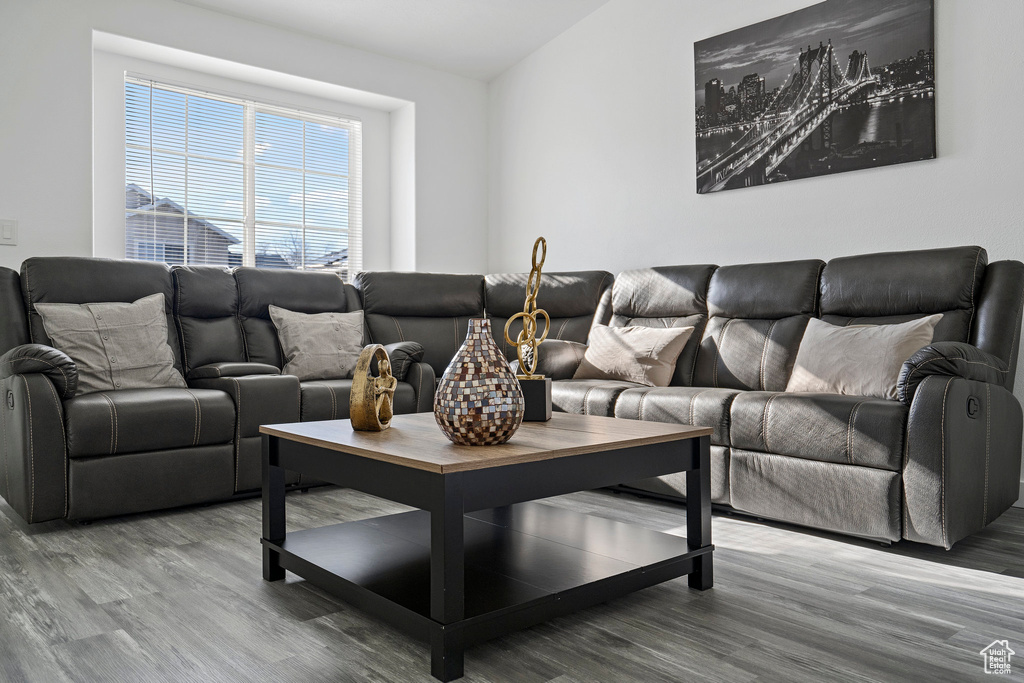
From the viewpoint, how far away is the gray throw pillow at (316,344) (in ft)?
12.4

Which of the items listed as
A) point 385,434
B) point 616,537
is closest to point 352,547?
point 385,434

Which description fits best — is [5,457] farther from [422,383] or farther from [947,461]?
[947,461]

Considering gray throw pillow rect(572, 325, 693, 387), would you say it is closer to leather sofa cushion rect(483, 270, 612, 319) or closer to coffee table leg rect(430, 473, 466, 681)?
leather sofa cushion rect(483, 270, 612, 319)

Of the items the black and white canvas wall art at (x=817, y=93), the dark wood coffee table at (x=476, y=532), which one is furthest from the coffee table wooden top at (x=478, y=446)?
the black and white canvas wall art at (x=817, y=93)

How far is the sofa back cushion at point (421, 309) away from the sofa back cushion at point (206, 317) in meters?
0.77

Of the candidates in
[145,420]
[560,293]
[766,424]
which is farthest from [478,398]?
[560,293]

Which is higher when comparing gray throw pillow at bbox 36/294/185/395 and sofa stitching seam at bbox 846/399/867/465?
gray throw pillow at bbox 36/294/185/395

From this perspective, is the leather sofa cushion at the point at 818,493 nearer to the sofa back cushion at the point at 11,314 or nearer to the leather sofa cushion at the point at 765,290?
the leather sofa cushion at the point at 765,290

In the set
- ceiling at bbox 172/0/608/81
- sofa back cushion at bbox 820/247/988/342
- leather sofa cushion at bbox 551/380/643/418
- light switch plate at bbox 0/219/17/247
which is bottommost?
leather sofa cushion at bbox 551/380/643/418

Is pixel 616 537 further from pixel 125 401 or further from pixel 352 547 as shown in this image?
pixel 125 401

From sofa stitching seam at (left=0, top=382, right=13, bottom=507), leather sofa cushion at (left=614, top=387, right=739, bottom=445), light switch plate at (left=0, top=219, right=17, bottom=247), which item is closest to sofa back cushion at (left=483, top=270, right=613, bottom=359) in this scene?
leather sofa cushion at (left=614, top=387, right=739, bottom=445)

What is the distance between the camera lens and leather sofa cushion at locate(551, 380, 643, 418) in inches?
127

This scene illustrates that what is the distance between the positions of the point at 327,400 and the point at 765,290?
211cm

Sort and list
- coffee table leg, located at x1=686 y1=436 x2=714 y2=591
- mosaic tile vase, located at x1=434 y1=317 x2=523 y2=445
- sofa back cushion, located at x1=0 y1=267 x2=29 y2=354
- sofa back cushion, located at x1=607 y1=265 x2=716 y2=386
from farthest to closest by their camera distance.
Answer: sofa back cushion, located at x1=607 y1=265 x2=716 y2=386
sofa back cushion, located at x1=0 y1=267 x2=29 y2=354
coffee table leg, located at x1=686 y1=436 x2=714 y2=591
mosaic tile vase, located at x1=434 y1=317 x2=523 y2=445
